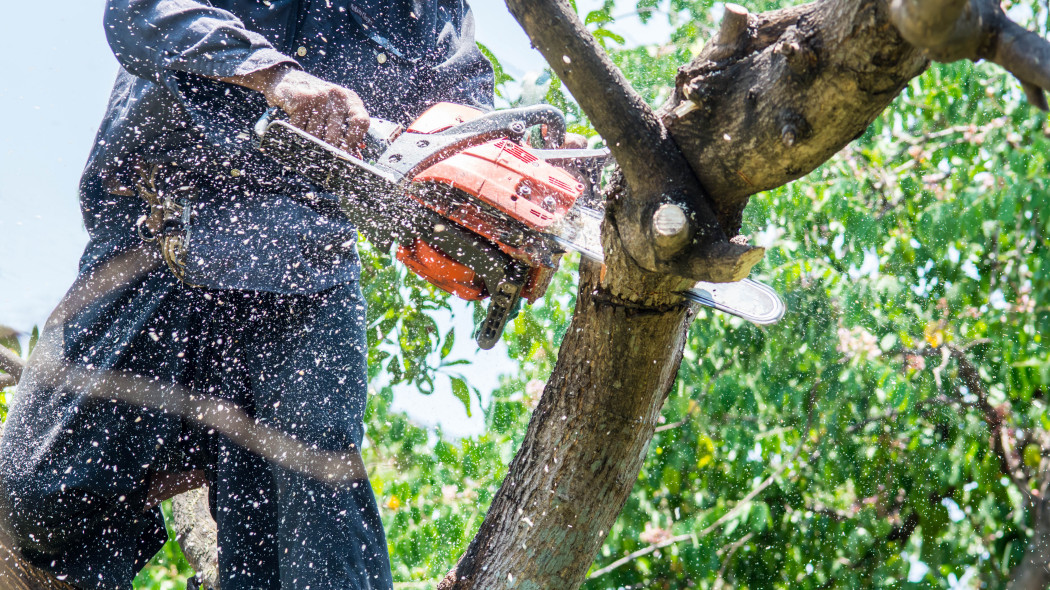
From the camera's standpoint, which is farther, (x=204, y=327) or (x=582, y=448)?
(x=204, y=327)

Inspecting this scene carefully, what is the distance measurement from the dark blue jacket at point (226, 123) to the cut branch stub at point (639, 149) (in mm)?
Result: 698

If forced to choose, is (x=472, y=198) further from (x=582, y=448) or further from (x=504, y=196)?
(x=582, y=448)

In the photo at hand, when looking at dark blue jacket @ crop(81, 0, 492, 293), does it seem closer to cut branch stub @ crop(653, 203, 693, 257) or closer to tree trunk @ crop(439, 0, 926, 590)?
tree trunk @ crop(439, 0, 926, 590)

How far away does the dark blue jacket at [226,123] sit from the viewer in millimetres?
1682

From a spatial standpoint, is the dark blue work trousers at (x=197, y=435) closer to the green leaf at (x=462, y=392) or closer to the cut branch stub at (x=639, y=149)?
the cut branch stub at (x=639, y=149)

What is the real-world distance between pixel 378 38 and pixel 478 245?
61 centimetres

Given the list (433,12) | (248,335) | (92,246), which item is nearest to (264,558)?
(248,335)

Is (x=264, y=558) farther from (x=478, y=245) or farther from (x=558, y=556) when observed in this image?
(x=478, y=245)

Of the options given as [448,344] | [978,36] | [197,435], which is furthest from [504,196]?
[448,344]

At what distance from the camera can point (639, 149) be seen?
4.51ft

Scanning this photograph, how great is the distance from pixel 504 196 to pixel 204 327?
766 mm

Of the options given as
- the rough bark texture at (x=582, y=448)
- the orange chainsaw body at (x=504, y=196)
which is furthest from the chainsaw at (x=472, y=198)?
the rough bark texture at (x=582, y=448)

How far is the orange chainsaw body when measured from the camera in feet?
5.89

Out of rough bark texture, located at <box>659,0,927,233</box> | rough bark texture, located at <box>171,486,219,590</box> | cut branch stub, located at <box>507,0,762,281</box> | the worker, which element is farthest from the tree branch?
rough bark texture, located at <box>171,486,219,590</box>
